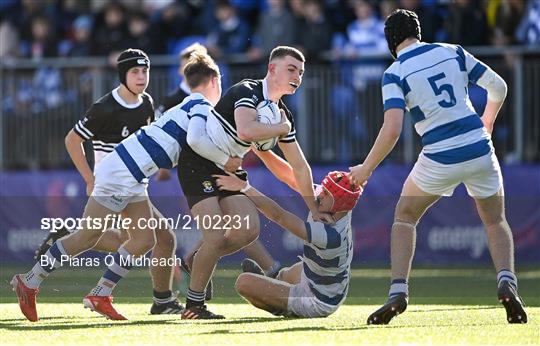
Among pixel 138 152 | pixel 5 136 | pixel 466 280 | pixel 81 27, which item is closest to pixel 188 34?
pixel 81 27

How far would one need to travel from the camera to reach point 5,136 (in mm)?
17750

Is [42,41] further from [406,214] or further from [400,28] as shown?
[406,214]

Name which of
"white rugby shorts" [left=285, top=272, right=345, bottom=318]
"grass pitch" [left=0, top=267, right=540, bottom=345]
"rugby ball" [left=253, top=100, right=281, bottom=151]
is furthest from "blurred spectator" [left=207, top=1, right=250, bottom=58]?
"white rugby shorts" [left=285, top=272, right=345, bottom=318]

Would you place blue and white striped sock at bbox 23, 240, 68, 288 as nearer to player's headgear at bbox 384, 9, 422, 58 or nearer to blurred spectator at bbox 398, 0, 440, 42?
player's headgear at bbox 384, 9, 422, 58

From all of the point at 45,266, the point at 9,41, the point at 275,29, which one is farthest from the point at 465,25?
the point at 45,266

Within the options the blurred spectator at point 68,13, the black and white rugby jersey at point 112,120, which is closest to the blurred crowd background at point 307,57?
the blurred spectator at point 68,13

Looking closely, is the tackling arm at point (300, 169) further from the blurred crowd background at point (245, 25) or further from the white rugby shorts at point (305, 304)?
the blurred crowd background at point (245, 25)

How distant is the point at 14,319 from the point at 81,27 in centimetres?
990

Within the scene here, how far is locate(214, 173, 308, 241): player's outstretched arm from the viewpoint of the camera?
8938 mm

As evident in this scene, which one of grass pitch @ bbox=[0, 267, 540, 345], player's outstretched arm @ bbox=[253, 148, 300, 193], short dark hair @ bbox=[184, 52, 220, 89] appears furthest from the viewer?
short dark hair @ bbox=[184, 52, 220, 89]

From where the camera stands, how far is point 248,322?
9.23 metres

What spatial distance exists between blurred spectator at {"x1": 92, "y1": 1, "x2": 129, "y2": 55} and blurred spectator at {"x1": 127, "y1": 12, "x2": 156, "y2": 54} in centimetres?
12

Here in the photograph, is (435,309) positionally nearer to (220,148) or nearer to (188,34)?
(220,148)

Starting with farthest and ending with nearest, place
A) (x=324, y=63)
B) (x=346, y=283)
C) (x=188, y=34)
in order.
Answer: (x=188, y=34) < (x=324, y=63) < (x=346, y=283)
